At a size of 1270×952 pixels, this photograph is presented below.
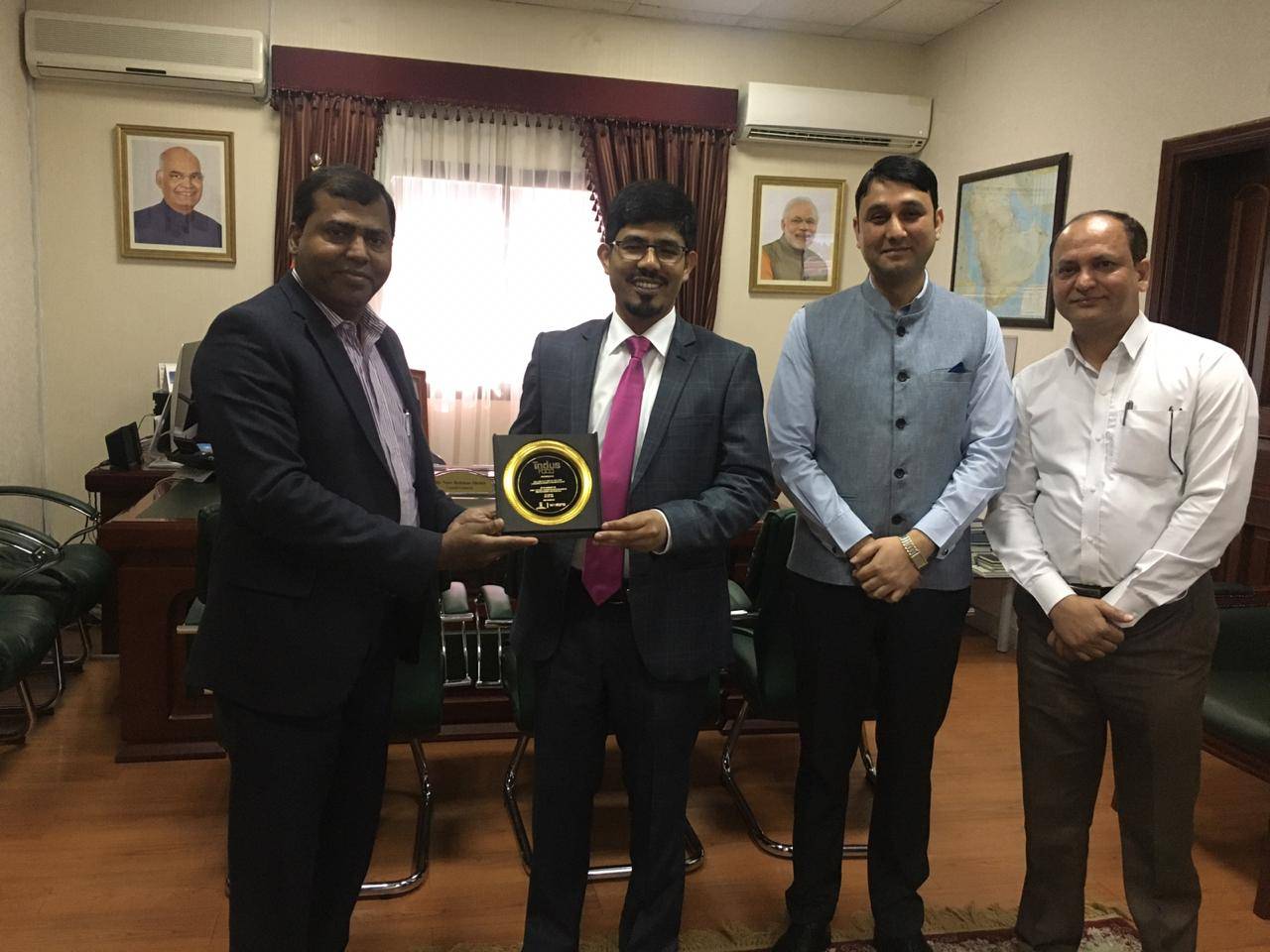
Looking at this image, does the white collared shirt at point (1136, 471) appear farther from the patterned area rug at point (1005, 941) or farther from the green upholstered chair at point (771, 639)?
the patterned area rug at point (1005, 941)

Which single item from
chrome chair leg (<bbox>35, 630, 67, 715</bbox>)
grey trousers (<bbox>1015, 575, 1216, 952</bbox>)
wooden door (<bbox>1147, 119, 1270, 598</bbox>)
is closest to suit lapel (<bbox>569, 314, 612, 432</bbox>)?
grey trousers (<bbox>1015, 575, 1216, 952</bbox>)

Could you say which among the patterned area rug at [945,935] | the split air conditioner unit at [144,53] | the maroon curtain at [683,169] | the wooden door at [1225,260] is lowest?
the patterned area rug at [945,935]

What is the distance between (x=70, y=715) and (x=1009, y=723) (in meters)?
3.34

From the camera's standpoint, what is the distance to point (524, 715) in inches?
90.1

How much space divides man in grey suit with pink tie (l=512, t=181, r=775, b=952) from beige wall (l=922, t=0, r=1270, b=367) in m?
2.66

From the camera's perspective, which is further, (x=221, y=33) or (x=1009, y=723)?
(x=221, y=33)

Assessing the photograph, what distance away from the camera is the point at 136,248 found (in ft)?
14.7

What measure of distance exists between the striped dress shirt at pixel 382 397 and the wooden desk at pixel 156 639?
1518 mm

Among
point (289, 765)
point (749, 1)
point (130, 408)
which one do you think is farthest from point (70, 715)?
point (749, 1)

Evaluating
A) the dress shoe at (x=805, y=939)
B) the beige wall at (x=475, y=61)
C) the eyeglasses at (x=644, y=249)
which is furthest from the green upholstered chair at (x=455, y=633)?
the beige wall at (x=475, y=61)

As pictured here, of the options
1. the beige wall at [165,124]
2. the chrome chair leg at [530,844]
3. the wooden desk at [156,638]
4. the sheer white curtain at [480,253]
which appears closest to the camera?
the chrome chair leg at [530,844]

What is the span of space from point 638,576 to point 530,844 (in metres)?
1.16

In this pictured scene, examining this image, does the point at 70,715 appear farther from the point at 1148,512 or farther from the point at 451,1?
the point at 451,1

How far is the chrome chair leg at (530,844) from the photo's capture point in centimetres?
234
